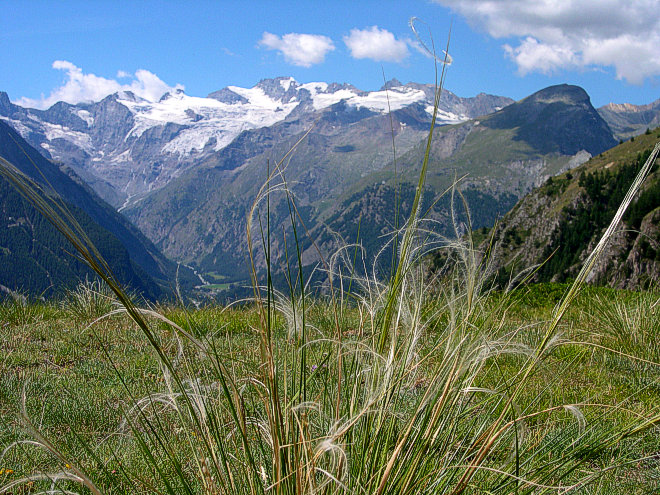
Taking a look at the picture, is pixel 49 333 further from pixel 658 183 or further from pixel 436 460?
pixel 658 183

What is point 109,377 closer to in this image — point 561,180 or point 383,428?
point 383,428

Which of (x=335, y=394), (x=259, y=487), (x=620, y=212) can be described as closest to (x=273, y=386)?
(x=259, y=487)

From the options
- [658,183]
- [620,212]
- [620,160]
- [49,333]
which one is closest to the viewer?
[620,212]

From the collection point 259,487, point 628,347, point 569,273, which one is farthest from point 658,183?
point 259,487

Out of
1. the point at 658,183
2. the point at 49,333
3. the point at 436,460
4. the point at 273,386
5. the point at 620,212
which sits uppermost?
the point at 658,183

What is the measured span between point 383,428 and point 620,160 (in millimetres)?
166251

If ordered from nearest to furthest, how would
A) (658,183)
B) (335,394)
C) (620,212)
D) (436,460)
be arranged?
(620,212) < (436,460) < (335,394) < (658,183)

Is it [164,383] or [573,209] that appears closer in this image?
[164,383]

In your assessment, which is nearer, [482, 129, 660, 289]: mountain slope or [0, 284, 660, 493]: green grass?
[0, 284, 660, 493]: green grass

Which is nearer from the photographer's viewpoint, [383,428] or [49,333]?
[383,428]

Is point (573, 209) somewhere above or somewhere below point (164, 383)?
above

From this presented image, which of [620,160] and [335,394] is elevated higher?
[620,160]

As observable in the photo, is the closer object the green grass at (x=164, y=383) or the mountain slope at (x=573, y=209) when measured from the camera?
the green grass at (x=164, y=383)

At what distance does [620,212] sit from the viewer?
1.89 m
